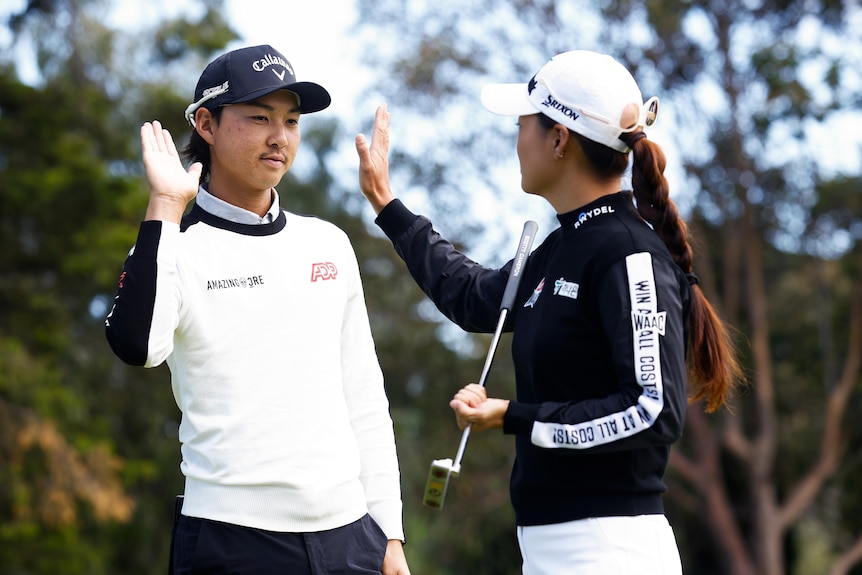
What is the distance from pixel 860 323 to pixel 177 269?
17.3 meters

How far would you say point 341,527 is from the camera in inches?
125

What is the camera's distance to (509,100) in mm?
3174

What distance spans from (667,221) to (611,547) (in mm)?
859

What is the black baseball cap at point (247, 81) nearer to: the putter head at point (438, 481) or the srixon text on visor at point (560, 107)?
the srixon text on visor at point (560, 107)

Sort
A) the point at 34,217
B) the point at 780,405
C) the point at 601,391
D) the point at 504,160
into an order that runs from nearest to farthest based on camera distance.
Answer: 1. the point at 601,391
2. the point at 34,217
3. the point at 504,160
4. the point at 780,405

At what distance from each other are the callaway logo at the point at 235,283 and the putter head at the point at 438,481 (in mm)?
700

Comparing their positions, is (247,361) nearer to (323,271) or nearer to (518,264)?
(323,271)

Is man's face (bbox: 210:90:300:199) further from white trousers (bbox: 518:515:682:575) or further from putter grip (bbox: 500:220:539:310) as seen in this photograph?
white trousers (bbox: 518:515:682:575)

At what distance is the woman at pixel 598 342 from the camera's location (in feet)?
8.98

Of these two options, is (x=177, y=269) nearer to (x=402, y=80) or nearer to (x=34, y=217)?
(x=34, y=217)

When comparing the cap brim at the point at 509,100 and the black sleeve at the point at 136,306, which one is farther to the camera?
the cap brim at the point at 509,100

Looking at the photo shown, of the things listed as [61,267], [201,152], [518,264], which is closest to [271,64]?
[201,152]

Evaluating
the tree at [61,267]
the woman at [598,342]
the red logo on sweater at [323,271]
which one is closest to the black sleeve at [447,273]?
the woman at [598,342]

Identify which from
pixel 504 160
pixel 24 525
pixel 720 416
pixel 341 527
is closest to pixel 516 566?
pixel 720 416
